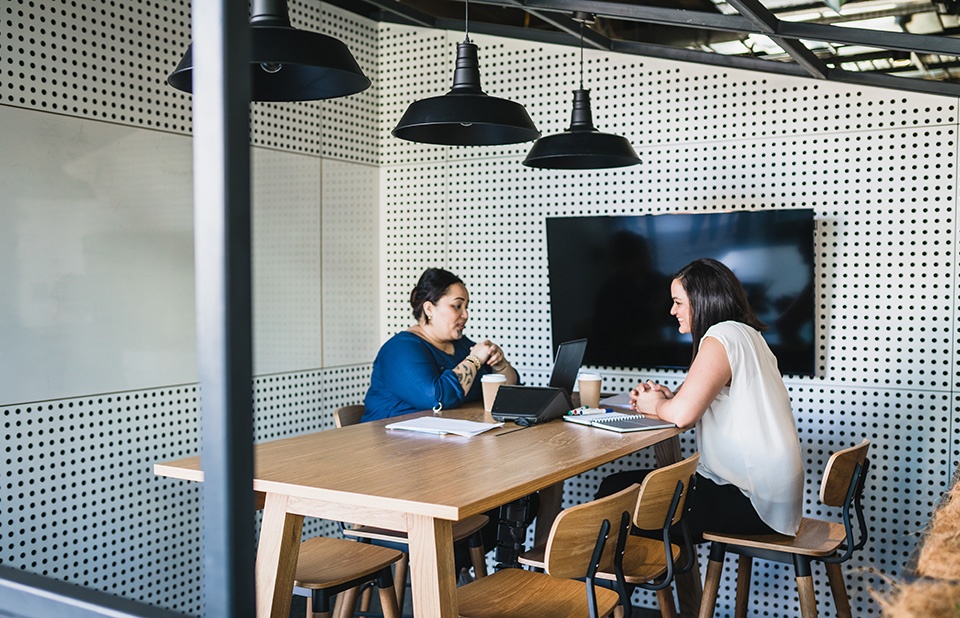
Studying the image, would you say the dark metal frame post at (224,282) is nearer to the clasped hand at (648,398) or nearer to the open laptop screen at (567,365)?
the clasped hand at (648,398)

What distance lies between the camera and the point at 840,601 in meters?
3.36

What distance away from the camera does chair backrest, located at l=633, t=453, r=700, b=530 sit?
2.63 meters

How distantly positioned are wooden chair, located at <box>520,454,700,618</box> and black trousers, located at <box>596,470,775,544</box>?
0.17 metres

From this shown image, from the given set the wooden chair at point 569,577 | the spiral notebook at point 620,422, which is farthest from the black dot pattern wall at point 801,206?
the wooden chair at point 569,577

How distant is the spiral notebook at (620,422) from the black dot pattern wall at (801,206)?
1303 mm

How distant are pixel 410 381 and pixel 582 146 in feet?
4.02

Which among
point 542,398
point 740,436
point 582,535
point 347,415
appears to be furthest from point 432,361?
point 582,535

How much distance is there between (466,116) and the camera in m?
2.92

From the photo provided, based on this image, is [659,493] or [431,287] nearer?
[659,493]

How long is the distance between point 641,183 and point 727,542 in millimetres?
2215

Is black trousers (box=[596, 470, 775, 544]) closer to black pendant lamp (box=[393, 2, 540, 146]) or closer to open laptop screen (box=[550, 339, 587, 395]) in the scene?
open laptop screen (box=[550, 339, 587, 395])

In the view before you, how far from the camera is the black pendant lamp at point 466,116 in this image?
294cm

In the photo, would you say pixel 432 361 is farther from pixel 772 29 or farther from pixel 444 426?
pixel 772 29

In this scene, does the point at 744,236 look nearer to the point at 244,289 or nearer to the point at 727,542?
the point at 727,542
